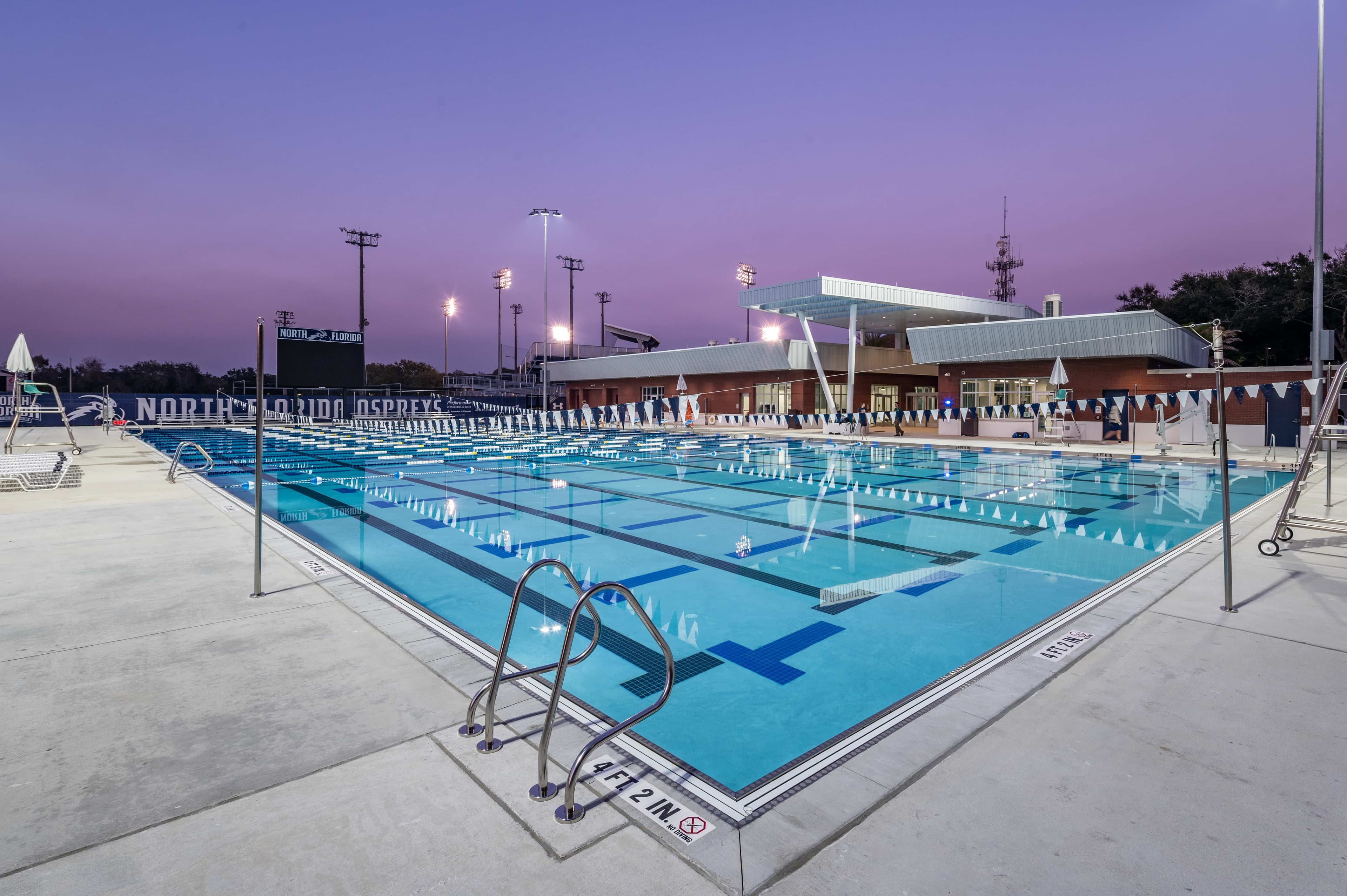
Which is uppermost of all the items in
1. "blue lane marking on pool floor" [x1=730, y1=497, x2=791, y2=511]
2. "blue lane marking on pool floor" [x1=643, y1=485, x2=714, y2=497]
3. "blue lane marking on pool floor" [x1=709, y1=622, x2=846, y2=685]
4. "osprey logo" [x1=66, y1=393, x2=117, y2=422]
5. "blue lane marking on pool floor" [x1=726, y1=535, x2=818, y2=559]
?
"osprey logo" [x1=66, y1=393, x2=117, y2=422]

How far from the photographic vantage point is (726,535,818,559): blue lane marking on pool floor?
23.2 feet


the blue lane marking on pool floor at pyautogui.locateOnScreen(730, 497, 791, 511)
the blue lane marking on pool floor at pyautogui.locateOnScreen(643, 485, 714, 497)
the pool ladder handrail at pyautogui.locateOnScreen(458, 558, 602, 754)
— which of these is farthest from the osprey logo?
the pool ladder handrail at pyautogui.locateOnScreen(458, 558, 602, 754)

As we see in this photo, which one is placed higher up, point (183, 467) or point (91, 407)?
point (91, 407)

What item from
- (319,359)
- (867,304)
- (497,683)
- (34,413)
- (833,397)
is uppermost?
(867,304)

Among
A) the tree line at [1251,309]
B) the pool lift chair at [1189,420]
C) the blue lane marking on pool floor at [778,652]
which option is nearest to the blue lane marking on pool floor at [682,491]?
the blue lane marking on pool floor at [778,652]

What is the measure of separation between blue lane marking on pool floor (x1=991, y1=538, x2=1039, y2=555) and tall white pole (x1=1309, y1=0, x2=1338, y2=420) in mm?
11385

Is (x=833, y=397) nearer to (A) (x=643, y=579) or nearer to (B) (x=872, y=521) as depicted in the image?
(B) (x=872, y=521)

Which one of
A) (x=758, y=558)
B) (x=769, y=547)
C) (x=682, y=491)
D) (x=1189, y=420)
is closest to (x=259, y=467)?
(x=758, y=558)

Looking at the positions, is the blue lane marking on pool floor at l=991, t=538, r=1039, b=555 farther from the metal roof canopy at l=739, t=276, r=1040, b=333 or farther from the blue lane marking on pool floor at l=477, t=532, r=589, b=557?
the metal roof canopy at l=739, t=276, r=1040, b=333

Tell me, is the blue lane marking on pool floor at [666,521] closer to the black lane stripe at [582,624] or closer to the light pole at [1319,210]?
the black lane stripe at [582,624]

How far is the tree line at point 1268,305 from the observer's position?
35312mm

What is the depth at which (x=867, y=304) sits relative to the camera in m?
28.6

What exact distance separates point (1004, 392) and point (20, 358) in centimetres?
3366

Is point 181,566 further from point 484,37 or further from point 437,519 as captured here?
point 484,37
